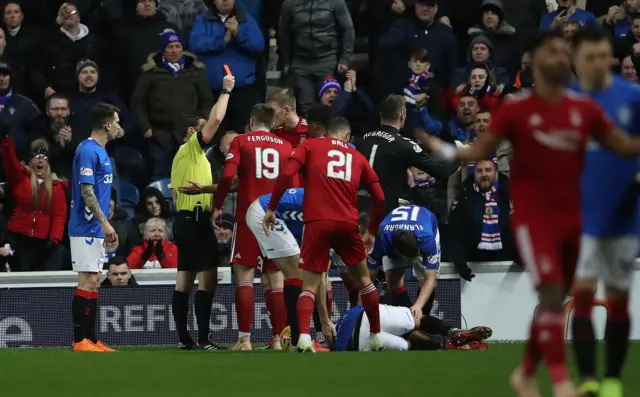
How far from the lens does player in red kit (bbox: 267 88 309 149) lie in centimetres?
1423

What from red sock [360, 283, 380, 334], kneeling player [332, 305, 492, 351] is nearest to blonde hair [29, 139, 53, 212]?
kneeling player [332, 305, 492, 351]

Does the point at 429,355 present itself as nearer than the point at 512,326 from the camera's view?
Yes

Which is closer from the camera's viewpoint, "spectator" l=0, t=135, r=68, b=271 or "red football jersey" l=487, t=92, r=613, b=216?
"red football jersey" l=487, t=92, r=613, b=216

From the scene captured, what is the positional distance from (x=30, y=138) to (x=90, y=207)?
491 cm

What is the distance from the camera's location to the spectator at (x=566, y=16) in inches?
734

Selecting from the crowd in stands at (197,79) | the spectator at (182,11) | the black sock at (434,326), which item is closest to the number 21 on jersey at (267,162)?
the black sock at (434,326)

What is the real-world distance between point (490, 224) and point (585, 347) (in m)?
8.75

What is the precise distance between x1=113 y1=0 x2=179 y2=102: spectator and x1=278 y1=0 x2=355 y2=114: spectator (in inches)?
67.7

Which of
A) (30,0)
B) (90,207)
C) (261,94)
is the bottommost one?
(90,207)

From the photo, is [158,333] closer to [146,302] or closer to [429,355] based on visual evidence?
[146,302]

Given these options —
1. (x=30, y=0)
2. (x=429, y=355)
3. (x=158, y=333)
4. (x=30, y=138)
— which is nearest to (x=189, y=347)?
(x=158, y=333)

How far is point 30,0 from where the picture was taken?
66.7 ft

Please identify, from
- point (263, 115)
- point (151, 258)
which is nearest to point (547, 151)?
point (263, 115)

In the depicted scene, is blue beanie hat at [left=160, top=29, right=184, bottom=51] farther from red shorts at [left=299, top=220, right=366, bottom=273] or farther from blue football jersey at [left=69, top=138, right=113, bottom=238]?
red shorts at [left=299, top=220, right=366, bottom=273]
